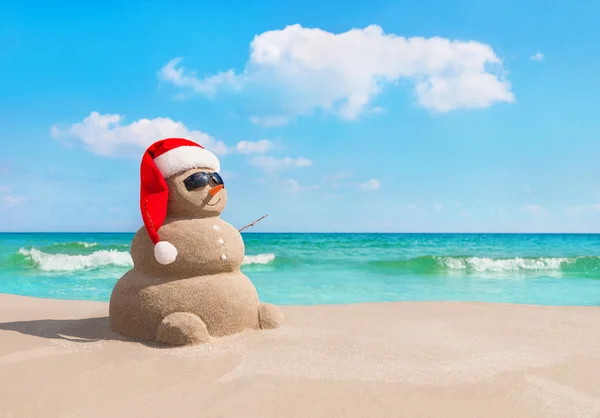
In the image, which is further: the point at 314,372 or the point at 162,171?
the point at 162,171

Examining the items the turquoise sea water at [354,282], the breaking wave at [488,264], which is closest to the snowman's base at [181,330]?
the turquoise sea water at [354,282]

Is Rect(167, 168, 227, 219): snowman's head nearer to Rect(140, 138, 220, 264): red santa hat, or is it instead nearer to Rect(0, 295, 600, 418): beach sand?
Rect(140, 138, 220, 264): red santa hat

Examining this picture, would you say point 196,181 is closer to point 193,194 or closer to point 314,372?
point 193,194

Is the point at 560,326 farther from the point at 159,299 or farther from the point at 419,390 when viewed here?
the point at 159,299

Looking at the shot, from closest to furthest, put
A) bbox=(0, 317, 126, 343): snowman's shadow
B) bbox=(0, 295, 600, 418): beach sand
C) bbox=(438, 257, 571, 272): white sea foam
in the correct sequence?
bbox=(0, 295, 600, 418): beach sand < bbox=(0, 317, 126, 343): snowman's shadow < bbox=(438, 257, 571, 272): white sea foam

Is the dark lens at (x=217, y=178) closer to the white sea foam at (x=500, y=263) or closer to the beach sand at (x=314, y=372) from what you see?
the beach sand at (x=314, y=372)

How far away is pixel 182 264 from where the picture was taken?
5059 millimetres

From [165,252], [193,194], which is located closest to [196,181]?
[193,194]

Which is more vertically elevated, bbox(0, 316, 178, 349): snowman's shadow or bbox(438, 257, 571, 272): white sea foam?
bbox(0, 316, 178, 349): snowman's shadow

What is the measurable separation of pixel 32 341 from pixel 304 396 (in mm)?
3381

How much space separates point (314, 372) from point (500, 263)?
790 inches

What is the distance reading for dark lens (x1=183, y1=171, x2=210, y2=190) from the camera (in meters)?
5.30

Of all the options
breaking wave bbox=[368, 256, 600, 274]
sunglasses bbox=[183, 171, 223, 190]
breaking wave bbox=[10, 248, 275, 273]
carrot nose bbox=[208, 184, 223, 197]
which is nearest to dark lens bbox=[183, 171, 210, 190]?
sunglasses bbox=[183, 171, 223, 190]

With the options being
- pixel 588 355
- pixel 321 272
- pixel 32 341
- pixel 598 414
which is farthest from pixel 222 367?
pixel 321 272
